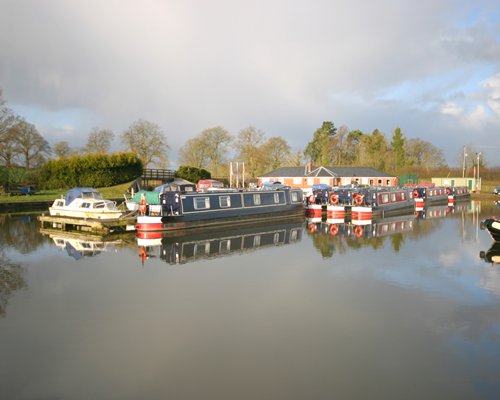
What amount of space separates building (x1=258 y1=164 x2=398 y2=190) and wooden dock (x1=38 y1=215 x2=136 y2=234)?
114 ft

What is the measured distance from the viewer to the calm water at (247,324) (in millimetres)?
6340

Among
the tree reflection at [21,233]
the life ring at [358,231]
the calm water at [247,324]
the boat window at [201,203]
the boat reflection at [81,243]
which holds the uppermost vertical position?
the boat window at [201,203]

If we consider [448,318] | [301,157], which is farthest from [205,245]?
[301,157]

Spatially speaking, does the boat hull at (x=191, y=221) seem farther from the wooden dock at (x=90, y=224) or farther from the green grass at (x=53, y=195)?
the green grass at (x=53, y=195)

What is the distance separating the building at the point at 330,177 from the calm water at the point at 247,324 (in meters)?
37.6

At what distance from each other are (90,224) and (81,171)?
2146 cm

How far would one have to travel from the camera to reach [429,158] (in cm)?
7438

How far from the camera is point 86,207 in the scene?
2198 cm

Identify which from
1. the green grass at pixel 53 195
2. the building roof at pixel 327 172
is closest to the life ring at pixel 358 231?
the green grass at pixel 53 195

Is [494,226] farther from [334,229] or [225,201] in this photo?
[225,201]

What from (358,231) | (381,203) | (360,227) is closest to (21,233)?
(358,231)

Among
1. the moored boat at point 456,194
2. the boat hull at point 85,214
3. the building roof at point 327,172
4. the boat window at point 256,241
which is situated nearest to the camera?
the boat window at point 256,241

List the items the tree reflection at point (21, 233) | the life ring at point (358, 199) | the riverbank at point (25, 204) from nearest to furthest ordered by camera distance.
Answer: the tree reflection at point (21, 233) < the life ring at point (358, 199) < the riverbank at point (25, 204)

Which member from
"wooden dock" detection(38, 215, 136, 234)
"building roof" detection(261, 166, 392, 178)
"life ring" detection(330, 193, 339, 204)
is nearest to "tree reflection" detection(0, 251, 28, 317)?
"wooden dock" detection(38, 215, 136, 234)
